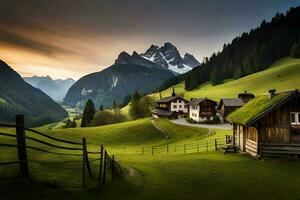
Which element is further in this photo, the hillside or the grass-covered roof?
the hillside

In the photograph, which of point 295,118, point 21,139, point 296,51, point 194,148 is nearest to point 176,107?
point 194,148

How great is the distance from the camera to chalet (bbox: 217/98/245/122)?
4075 inches

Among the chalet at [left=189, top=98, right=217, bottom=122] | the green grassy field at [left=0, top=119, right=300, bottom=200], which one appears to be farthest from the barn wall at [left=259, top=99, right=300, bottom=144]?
the chalet at [left=189, top=98, right=217, bottom=122]

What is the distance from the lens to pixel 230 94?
529 ft

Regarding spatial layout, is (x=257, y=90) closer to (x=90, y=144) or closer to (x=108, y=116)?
(x=108, y=116)

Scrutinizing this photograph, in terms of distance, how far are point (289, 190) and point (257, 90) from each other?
133948 millimetres

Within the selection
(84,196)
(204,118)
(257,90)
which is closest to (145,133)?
(204,118)

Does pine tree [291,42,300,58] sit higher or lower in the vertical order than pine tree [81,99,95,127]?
higher

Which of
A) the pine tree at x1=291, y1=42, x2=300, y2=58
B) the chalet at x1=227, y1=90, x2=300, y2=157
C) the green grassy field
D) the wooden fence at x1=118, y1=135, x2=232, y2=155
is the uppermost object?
the pine tree at x1=291, y1=42, x2=300, y2=58

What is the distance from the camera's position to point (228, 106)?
4075 inches

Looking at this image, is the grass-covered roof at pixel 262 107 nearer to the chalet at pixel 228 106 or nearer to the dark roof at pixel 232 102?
the chalet at pixel 228 106

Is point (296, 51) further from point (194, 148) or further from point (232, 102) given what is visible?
point (194, 148)

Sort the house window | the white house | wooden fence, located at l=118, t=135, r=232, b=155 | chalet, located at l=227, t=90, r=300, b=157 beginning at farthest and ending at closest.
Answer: the white house < wooden fence, located at l=118, t=135, r=232, b=155 < the house window < chalet, located at l=227, t=90, r=300, b=157

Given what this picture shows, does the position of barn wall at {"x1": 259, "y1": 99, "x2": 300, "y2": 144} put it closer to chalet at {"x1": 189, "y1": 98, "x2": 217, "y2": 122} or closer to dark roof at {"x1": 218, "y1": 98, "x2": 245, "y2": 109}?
dark roof at {"x1": 218, "y1": 98, "x2": 245, "y2": 109}
